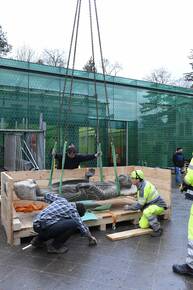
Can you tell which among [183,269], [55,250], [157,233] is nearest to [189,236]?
[183,269]

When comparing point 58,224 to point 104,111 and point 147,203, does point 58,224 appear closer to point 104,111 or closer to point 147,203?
point 147,203

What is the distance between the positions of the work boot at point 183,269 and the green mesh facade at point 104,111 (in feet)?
26.4

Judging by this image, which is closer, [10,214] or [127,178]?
[10,214]

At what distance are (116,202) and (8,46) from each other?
24.7 metres

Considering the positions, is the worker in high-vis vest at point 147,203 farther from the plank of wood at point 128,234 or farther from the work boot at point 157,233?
the plank of wood at point 128,234

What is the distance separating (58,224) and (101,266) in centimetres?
86

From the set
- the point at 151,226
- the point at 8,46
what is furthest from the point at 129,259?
the point at 8,46

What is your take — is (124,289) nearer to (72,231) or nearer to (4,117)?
(72,231)

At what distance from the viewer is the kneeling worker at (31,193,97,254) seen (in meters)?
4.76

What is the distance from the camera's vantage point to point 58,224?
475cm

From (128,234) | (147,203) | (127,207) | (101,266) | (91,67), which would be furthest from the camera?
(91,67)

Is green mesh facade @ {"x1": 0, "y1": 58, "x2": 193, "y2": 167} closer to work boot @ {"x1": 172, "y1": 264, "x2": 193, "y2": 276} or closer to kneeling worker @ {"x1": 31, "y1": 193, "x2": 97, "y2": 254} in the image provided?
kneeling worker @ {"x1": 31, "y1": 193, "x2": 97, "y2": 254}

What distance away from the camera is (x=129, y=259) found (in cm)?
473

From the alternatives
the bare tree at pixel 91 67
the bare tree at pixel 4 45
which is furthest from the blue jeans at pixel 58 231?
the bare tree at pixel 4 45
